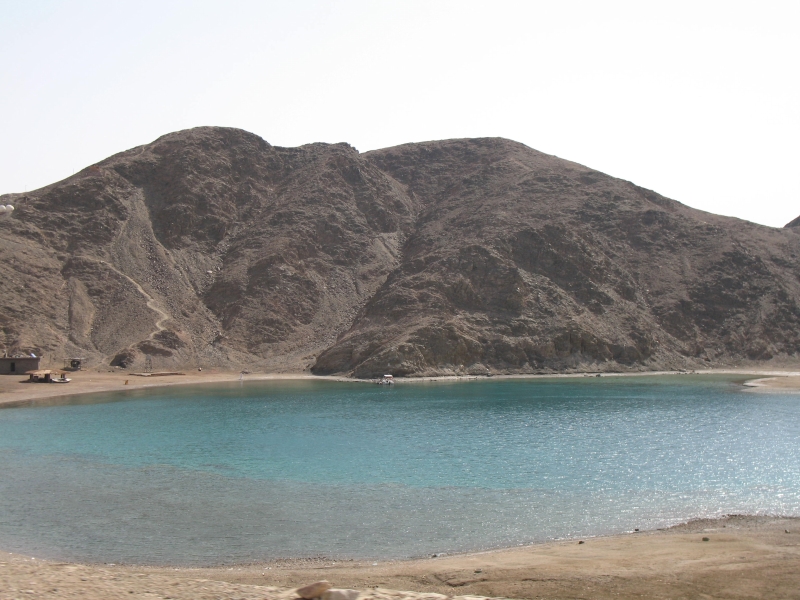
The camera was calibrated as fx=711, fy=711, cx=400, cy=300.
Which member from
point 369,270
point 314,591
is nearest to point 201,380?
point 369,270

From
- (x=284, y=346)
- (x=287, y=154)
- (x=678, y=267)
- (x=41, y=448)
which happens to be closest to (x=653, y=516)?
(x=41, y=448)

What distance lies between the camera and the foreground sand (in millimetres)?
15253

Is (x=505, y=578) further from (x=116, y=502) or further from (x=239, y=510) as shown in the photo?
(x=116, y=502)

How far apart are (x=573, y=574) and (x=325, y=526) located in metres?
9.73

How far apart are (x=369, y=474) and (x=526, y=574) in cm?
1566

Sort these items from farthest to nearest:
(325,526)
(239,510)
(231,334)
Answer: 1. (231,334)
2. (239,510)
3. (325,526)

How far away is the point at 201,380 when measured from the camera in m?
79.2

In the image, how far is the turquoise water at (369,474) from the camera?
23234 mm

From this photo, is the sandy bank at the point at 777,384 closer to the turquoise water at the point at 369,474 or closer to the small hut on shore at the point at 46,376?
the turquoise water at the point at 369,474

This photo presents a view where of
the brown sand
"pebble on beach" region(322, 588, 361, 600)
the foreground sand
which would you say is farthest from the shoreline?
"pebble on beach" region(322, 588, 361, 600)

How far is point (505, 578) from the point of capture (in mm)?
17125

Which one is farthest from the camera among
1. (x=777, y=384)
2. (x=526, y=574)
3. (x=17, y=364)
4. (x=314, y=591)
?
(x=17, y=364)

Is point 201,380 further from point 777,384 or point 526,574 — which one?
point 526,574

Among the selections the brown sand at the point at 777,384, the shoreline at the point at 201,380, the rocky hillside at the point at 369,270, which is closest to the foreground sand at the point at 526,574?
the shoreline at the point at 201,380
